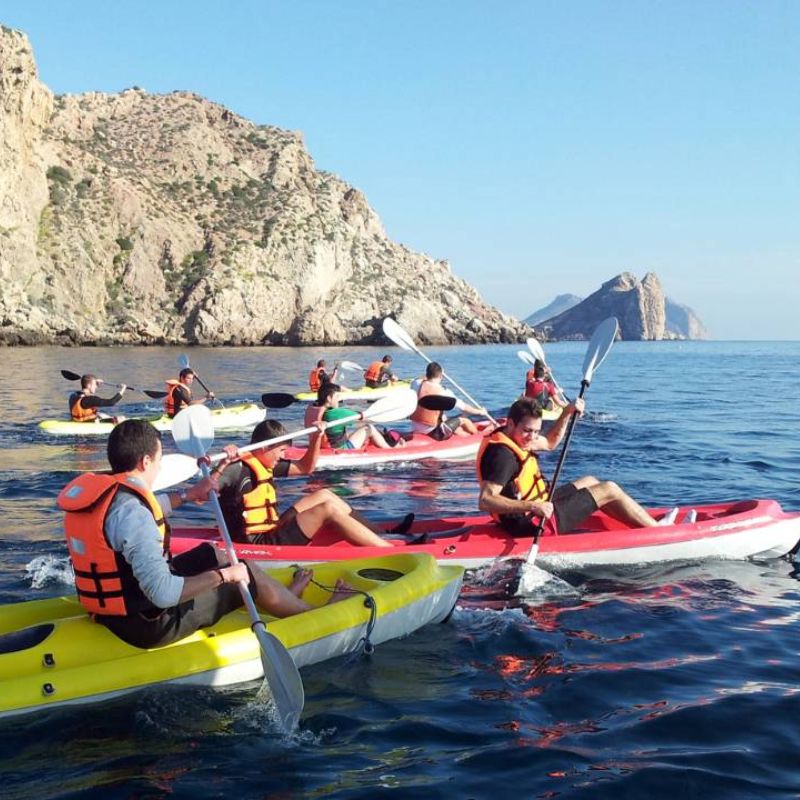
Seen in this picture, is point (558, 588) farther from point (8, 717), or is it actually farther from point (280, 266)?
point (280, 266)

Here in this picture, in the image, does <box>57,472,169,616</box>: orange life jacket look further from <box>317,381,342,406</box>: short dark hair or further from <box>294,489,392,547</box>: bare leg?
<box>317,381,342,406</box>: short dark hair

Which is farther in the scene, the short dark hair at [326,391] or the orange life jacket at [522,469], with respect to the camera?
the short dark hair at [326,391]

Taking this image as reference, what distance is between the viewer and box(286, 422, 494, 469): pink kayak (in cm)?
1242

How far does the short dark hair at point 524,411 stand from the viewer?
668 centimetres

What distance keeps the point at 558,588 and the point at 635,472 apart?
6.28 meters

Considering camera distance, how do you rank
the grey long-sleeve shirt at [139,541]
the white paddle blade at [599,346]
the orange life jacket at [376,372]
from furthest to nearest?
the orange life jacket at [376,372]
the white paddle blade at [599,346]
the grey long-sleeve shirt at [139,541]

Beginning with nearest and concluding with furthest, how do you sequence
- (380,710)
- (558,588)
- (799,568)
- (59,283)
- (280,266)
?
(380,710), (558,588), (799,568), (59,283), (280,266)

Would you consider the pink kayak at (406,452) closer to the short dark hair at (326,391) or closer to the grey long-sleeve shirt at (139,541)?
the short dark hair at (326,391)

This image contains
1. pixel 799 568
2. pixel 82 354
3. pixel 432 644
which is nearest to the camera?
pixel 432 644

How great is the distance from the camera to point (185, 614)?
4.71 meters

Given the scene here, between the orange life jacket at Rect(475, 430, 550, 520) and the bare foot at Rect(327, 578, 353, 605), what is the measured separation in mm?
1690

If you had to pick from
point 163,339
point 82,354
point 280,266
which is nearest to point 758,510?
point 82,354

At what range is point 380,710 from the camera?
4660mm

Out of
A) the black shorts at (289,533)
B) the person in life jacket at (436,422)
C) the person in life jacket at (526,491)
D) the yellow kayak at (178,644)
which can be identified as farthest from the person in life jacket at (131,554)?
the person in life jacket at (436,422)
